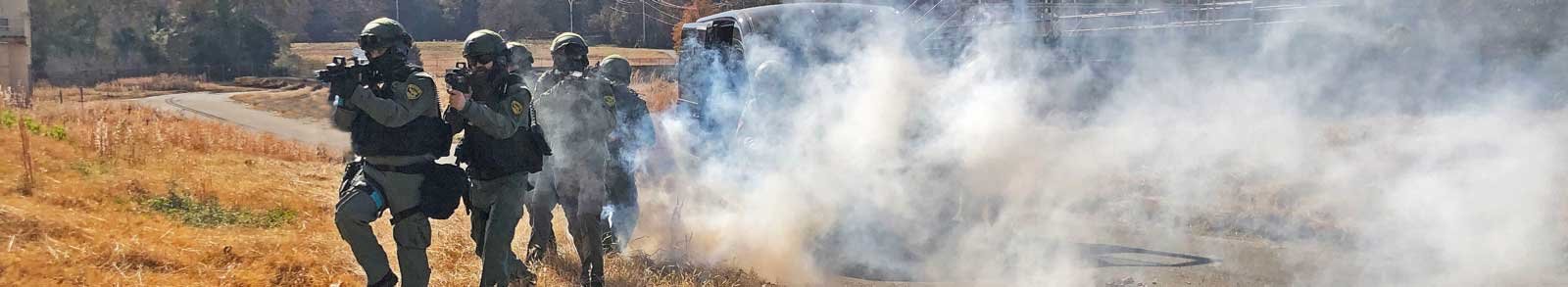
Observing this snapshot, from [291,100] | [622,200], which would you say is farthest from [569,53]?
[291,100]

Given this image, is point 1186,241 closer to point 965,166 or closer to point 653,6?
point 965,166

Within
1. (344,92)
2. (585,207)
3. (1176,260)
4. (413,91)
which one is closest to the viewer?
(344,92)

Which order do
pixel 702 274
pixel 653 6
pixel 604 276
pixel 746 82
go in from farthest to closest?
1. pixel 653 6
2. pixel 746 82
3. pixel 702 274
4. pixel 604 276

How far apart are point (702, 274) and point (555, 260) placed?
0.84 m

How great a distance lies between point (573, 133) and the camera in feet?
19.0

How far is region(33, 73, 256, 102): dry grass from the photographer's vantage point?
4003 centimetres

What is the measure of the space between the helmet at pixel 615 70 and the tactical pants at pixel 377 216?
2.41 metres

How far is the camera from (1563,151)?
759cm

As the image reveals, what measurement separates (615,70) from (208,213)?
3.03 m

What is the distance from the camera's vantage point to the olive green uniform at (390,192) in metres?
4.40

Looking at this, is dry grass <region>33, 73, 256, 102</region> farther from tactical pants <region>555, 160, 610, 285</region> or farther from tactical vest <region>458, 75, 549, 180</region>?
tactical vest <region>458, 75, 549, 180</region>

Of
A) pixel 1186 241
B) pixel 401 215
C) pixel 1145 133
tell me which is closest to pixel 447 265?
pixel 401 215

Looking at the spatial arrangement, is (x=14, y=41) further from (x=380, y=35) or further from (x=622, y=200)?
(x=380, y=35)

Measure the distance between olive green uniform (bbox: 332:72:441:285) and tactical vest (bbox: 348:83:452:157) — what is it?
2cm
